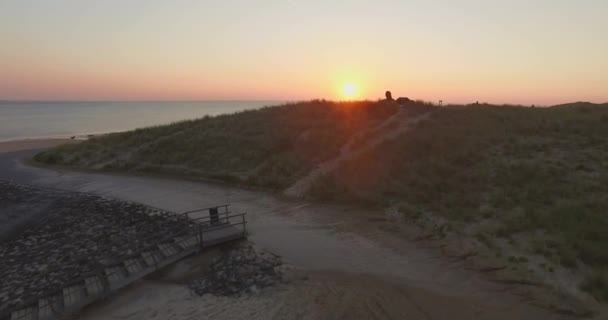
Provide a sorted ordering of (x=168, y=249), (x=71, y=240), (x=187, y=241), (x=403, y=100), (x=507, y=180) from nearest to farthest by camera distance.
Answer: (x=168, y=249) → (x=187, y=241) → (x=71, y=240) → (x=507, y=180) → (x=403, y=100)

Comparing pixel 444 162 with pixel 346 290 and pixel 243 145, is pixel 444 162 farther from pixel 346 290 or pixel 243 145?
pixel 243 145

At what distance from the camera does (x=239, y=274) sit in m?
12.2

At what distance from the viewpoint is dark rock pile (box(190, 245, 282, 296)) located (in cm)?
1136

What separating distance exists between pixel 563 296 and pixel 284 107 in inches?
1344

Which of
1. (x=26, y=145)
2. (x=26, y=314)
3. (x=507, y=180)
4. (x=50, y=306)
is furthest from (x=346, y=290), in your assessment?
(x=26, y=145)

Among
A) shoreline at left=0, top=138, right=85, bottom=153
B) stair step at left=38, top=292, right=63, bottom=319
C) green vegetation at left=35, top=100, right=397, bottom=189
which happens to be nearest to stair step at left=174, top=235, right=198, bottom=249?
stair step at left=38, top=292, right=63, bottom=319

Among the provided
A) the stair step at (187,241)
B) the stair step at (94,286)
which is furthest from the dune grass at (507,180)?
the stair step at (94,286)

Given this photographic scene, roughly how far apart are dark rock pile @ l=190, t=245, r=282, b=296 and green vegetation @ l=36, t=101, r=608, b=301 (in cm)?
747

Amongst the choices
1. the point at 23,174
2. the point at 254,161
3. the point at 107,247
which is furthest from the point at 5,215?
the point at 254,161

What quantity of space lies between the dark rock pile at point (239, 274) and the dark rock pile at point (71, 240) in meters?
3.22

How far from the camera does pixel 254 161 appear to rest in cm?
2830

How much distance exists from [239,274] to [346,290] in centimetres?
361

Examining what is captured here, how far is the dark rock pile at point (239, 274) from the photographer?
11.4 metres

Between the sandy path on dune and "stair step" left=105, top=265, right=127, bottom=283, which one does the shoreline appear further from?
"stair step" left=105, top=265, right=127, bottom=283
